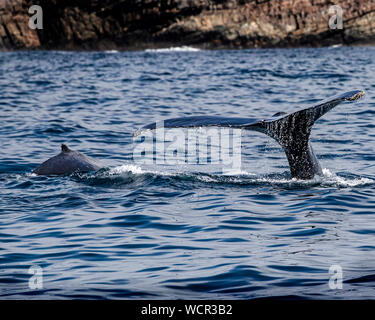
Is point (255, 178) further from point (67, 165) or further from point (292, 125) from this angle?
point (67, 165)

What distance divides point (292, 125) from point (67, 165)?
158 inches

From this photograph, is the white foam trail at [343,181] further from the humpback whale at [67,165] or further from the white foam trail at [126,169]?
the humpback whale at [67,165]

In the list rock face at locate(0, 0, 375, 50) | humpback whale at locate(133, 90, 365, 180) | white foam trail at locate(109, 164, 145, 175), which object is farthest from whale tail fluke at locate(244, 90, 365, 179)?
rock face at locate(0, 0, 375, 50)

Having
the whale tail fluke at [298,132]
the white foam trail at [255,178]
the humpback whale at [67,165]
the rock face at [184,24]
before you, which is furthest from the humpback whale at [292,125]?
the rock face at [184,24]

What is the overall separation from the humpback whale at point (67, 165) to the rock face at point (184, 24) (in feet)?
229

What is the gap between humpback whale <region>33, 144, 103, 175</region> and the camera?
11.8 meters

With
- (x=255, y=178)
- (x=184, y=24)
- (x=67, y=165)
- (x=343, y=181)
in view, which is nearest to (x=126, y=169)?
(x=67, y=165)

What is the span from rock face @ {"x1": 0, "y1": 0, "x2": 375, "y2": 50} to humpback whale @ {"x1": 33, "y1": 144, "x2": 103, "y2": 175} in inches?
2745

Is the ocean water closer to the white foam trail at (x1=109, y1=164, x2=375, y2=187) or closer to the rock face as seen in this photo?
the white foam trail at (x1=109, y1=164, x2=375, y2=187)

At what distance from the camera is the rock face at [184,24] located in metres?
81.0

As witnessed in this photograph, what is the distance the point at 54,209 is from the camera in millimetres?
9648

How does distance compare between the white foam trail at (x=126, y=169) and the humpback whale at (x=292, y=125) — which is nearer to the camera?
the humpback whale at (x=292, y=125)

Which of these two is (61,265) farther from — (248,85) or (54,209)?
(248,85)

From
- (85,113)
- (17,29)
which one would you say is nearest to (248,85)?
(85,113)
